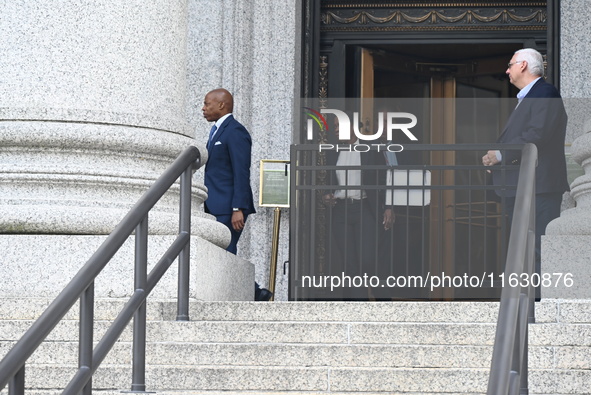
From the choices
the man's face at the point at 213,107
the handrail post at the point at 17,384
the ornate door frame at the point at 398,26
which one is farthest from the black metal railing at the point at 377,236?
the handrail post at the point at 17,384

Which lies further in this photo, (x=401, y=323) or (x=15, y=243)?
(x=15, y=243)

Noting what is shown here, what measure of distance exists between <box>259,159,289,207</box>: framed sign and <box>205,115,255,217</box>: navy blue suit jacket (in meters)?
2.42

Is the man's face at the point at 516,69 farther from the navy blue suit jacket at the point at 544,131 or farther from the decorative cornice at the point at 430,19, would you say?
the decorative cornice at the point at 430,19

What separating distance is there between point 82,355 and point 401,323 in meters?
1.87

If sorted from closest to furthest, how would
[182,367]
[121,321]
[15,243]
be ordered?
[121,321], [182,367], [15,243]

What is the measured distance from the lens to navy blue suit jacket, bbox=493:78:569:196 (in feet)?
25.4

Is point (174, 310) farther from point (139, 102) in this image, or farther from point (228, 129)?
point (228, 129)

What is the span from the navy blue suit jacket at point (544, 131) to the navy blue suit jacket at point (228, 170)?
2.02 m

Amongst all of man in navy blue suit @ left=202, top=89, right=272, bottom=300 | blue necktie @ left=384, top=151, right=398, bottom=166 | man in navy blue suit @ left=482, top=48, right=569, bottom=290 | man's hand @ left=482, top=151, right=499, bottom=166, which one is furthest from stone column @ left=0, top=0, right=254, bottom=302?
blue necktie @ left=384, top=151, right=398, bottom=166

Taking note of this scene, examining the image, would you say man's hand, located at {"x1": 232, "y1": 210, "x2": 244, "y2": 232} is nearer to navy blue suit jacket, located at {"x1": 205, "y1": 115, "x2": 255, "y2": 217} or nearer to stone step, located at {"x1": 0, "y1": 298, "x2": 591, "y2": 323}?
navy blue suit jacket, located at {"x1": 205, "y1": 115, "x2": 255, "y2": 217}

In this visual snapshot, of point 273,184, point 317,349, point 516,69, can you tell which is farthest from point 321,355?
point 273,184

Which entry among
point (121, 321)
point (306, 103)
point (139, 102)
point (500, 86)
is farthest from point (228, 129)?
point (500, 86)

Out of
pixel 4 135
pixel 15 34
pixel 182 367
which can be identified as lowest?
pixel 182 367

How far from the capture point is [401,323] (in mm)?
6051
